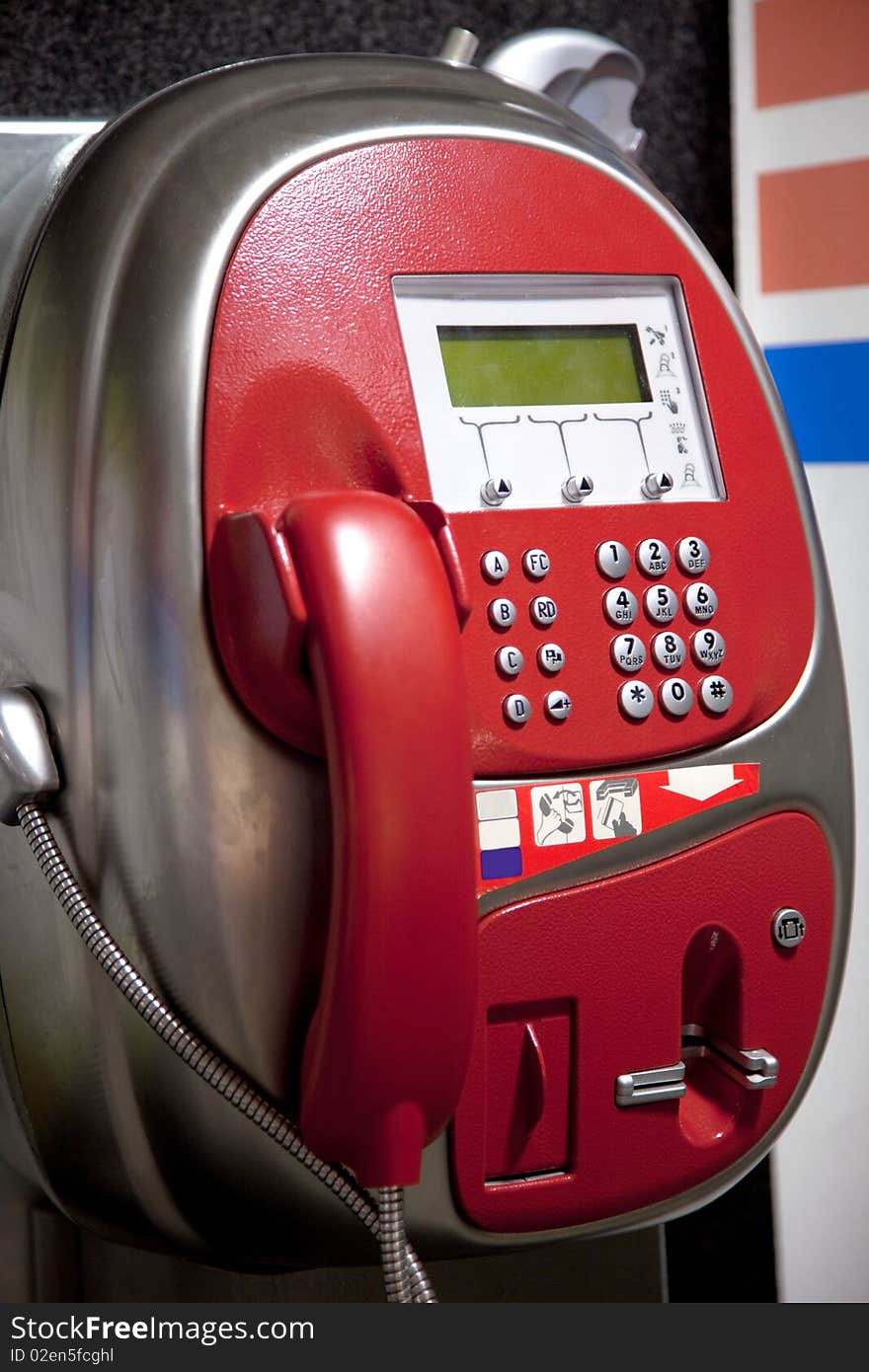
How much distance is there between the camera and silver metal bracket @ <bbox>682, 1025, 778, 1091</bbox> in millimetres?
461

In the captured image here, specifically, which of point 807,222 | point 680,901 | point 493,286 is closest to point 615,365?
point 493,286

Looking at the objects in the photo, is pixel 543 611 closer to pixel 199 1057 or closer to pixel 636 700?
pixel 636 700

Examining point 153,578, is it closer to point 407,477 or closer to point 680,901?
point 407,477

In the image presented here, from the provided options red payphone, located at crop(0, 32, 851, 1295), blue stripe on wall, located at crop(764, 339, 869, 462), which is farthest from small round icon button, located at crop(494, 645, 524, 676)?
blue stripe on wall, located at crop(764, 339, 869, 462)

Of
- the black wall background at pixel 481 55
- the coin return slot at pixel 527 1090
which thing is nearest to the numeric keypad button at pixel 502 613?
the coin return slot at pixel 527 1090

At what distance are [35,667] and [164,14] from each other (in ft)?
1.46

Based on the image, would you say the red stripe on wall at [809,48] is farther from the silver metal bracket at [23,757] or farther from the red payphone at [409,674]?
the silver metal bracket at [23,757]

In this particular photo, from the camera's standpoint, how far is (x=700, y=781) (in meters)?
0.46

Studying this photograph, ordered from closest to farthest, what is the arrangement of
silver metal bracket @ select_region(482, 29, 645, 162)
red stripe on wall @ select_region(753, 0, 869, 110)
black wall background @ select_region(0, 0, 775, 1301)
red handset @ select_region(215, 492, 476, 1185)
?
red handset @ select_region(215, 492, 476, 1185) < silver metal bracket @ select_region(482, 29, 645, 162) < black wall background @ select_region(0, 0, 775, 1301) < red stripe on wall @ select_region(753, 0, 869, 110)

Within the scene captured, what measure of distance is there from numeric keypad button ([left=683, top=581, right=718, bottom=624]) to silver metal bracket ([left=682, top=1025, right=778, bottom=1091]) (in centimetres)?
13

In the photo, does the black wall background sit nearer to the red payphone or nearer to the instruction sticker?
the red payphone

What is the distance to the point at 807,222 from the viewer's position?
0.84 m

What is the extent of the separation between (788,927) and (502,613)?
5.7 inches

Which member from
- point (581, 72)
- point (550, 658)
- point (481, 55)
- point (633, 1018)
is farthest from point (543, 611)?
point (481, 55)
